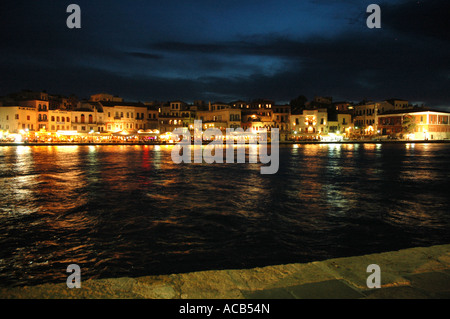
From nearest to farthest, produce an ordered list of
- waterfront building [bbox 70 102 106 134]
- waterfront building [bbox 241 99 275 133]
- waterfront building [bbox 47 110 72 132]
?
1. waterfront building [bbox 47 110 72 132]
2. waterfront building [bbox 70 102 106 134]
3. waterfront building [bbox 241 99 275 133]

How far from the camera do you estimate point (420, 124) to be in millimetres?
77250

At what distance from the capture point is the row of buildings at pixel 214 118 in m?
66.1

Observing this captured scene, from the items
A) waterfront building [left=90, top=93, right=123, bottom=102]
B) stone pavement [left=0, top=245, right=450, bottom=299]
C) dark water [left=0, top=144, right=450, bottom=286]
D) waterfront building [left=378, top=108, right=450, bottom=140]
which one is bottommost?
dark water [left=0, top=144, right=450, bottom=286]

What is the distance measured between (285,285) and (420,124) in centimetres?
8861

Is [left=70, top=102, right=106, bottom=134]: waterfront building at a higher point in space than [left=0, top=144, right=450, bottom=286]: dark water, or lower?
higher

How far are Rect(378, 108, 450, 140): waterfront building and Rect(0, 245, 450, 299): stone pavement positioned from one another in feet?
281

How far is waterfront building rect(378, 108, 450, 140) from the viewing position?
76637mm

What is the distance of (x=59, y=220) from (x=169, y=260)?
4.37m

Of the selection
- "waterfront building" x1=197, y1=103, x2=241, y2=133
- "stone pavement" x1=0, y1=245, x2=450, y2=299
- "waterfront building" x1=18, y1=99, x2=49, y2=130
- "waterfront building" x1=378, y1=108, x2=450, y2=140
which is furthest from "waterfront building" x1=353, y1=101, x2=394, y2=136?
"stone pavement" x1=0, y1=245, x2=450, y2=299

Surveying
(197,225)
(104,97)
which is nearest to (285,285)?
(197,225)

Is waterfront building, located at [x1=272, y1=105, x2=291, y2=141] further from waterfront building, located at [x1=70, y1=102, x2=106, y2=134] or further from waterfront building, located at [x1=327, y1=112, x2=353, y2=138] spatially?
waterfront building, located at [x1=70, y1=102, x2=106, y2=134]

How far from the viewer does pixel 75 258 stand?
5941 mm
